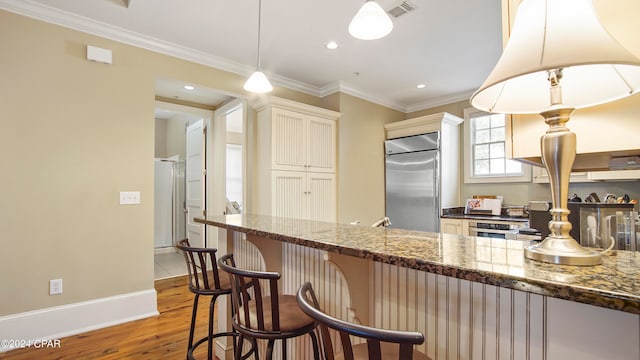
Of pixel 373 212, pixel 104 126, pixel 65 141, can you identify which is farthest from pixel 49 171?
pixel 373 212

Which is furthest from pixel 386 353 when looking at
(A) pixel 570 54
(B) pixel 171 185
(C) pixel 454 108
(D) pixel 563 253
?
(B) pixel 171 185

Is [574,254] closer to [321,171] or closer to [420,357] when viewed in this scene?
[420,357]

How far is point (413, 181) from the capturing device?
427cm

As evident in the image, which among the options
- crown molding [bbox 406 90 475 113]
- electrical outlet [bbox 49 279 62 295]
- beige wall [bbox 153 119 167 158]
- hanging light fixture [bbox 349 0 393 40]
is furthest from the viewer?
beige wall [bbox 153 119 167 158]

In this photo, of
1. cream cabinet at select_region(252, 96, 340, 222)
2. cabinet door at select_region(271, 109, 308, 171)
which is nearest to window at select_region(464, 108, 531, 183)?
cream cabinet at select_region(252, 96, 340, 222)

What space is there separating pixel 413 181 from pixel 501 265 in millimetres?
3678

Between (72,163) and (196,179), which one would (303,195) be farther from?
(72,163)

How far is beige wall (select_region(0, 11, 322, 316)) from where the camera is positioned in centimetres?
230

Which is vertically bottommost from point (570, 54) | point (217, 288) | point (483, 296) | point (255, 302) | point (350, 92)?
point (217, 288)

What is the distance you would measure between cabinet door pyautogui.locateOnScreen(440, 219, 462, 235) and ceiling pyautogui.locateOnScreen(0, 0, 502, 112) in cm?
180

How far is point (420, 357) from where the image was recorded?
2.82ft

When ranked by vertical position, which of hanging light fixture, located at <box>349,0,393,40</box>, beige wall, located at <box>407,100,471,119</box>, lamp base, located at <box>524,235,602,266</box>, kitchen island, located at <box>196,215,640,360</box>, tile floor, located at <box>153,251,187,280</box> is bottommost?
tile floor, located at <box>153,251,187,280</box>

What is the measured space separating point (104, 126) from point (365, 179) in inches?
122

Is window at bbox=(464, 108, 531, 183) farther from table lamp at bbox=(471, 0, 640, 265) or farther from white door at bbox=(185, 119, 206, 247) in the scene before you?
white door at bbox=(185, 119, 206, 247)
